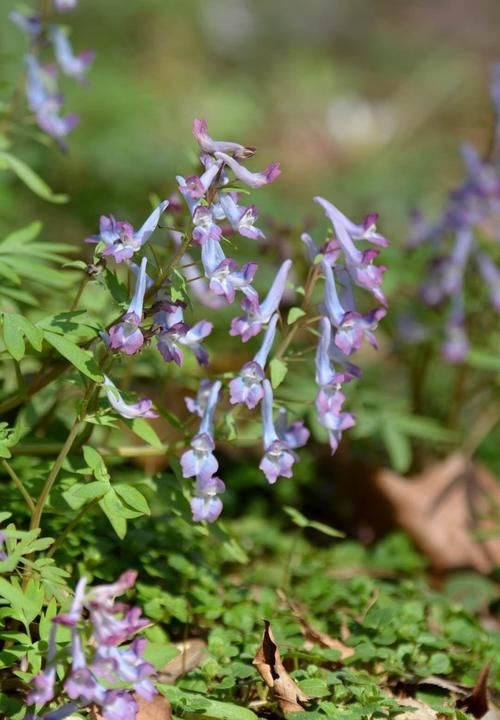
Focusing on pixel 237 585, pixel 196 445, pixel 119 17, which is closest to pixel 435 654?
pixel 237 585

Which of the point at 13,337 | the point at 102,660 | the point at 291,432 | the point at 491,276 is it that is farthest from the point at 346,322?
the point at 491,276

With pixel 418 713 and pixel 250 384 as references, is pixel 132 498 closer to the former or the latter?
pixel 250 384

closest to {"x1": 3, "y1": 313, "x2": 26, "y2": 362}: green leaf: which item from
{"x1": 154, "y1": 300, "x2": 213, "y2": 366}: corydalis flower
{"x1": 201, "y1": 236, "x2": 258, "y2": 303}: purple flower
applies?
{"x1": 154, "y1": 300, "x2": 213, "y2": 366}: corydalis flower

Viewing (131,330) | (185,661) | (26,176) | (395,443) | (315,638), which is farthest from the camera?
(395,443)

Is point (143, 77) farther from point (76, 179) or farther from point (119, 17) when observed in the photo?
point (76, 179)

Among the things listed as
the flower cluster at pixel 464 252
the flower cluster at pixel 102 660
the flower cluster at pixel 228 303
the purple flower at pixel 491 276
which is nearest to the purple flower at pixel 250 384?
the flower cluster at pixel 228 303

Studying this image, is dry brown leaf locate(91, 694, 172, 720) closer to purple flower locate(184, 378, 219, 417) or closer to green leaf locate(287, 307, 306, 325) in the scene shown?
purple flower locate(184, 378, 219, 417)

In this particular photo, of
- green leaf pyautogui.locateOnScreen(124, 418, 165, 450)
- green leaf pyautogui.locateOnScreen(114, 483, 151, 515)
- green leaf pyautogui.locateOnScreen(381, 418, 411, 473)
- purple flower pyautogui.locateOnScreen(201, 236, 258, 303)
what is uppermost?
purple flower pyautogui.locateOnScreen(201, 236, 258, 303)
